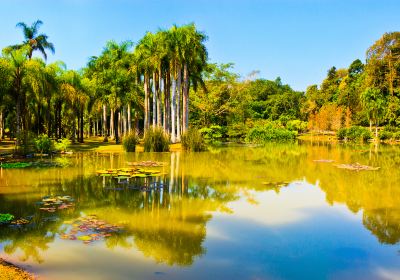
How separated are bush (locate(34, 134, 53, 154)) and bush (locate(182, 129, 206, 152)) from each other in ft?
33.5

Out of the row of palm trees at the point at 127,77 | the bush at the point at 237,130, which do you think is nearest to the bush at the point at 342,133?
the bush at the point at 237,130

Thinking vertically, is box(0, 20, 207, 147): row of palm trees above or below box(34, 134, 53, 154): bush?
above

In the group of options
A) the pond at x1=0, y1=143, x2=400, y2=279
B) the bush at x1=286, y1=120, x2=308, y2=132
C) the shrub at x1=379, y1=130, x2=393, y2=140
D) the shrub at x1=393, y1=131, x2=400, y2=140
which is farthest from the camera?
the bush at x1=286, y1=120, x2=308, y2=132

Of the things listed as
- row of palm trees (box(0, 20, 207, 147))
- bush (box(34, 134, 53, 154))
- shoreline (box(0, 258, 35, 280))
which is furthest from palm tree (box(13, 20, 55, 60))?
shoreline (box(0, 258, 35, 280))

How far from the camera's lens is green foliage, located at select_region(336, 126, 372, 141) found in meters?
56.1

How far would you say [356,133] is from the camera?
56.7 meters

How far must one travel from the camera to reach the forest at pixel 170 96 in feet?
112

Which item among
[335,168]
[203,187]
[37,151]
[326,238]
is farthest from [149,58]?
[326,238]

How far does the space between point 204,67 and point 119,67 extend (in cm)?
940

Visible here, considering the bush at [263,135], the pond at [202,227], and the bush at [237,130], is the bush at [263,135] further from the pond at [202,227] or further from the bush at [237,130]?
the pond at [202,227]

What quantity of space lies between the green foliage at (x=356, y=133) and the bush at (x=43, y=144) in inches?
1780

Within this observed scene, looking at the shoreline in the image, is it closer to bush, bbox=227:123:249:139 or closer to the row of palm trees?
the row of palm trees

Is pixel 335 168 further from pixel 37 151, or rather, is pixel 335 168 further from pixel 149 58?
pixel 149 58

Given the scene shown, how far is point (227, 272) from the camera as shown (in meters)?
6.60
